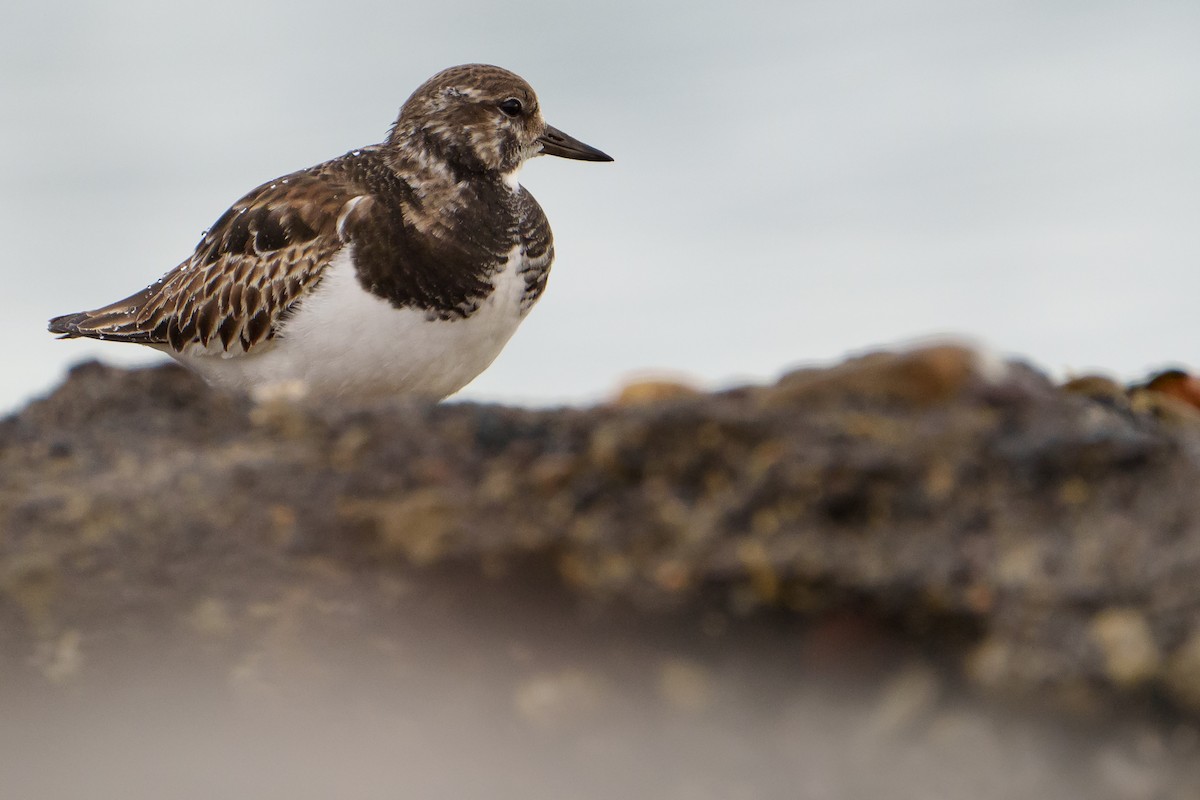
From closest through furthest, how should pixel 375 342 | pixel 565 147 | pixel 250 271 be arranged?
pixel 375 342 < pixel 250 271 < pixel 565 147

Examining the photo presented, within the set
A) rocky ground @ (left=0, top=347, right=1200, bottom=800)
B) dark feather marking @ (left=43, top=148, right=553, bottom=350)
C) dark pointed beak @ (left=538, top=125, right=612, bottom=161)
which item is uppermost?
dark pointed beak @ (left=538, top=125, right=612, bottom=161)

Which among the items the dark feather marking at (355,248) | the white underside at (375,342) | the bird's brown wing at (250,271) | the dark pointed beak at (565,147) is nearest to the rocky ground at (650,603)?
the white underside at (375,342)

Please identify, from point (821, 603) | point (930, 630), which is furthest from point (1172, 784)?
point (821, 603)

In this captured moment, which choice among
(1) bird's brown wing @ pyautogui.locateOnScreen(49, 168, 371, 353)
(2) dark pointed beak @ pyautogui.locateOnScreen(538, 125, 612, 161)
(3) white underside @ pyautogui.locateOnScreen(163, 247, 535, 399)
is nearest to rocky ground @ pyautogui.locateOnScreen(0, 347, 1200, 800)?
(3) white underside @ pyautogui.locateOnScreen(163, 247, 535, 399)

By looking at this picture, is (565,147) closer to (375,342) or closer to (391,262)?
(391,262)

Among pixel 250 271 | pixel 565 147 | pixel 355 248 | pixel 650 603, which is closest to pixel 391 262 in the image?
pixel 355 248

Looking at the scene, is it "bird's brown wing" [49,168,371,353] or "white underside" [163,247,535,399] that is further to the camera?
"bird's brown wing" [49,168,371,353]

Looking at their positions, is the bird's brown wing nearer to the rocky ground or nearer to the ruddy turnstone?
the ruddy turnstone

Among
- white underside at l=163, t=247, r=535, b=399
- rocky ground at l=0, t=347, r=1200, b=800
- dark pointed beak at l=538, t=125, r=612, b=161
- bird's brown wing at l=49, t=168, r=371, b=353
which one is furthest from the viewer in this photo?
dark pointed beak at l=538, t=125, r=612, b=161
